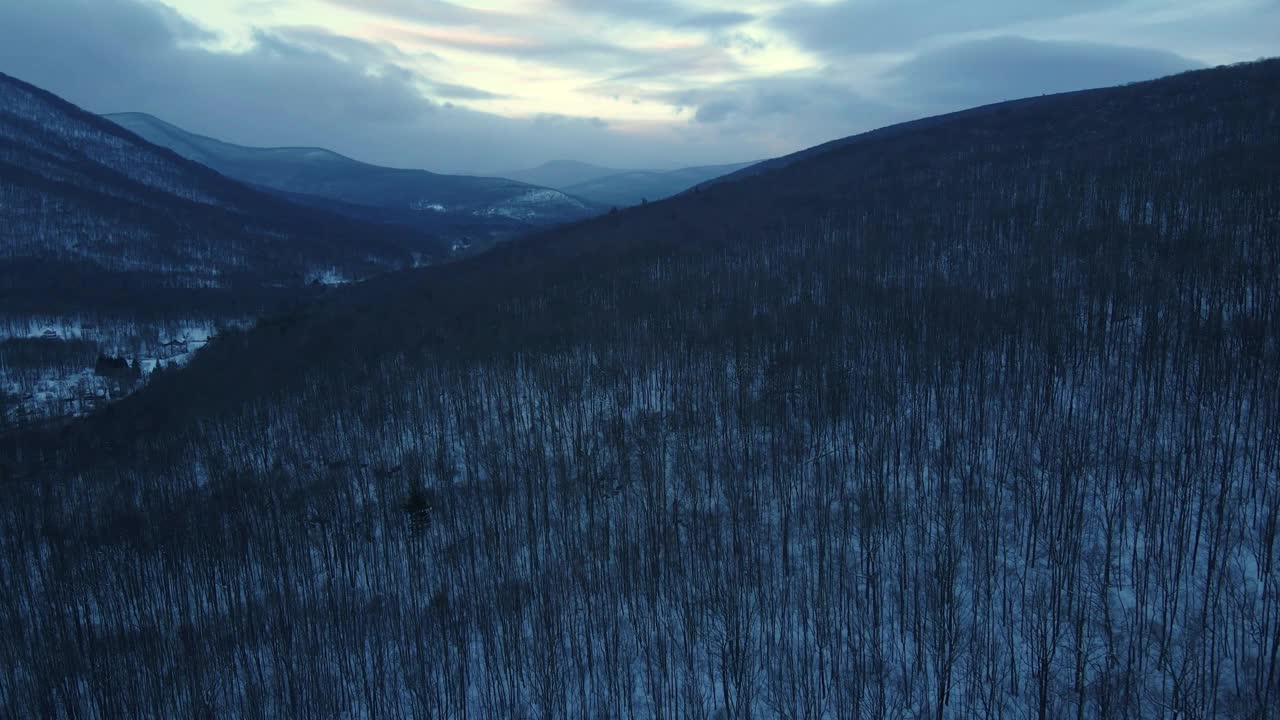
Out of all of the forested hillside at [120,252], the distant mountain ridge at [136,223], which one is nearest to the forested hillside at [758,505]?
the forested hillside at [120,252]

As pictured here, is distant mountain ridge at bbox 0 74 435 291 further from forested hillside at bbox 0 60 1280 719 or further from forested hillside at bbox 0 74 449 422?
forested hillside at bbox 0 60 1280 719

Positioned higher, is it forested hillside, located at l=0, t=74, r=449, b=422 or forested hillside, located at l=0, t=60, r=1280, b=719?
forested hillside, located at l=0, t=74, r=449, b=422

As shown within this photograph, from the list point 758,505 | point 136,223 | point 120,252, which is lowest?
point 758,505

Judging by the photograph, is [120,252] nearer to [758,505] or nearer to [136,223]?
[136,223]

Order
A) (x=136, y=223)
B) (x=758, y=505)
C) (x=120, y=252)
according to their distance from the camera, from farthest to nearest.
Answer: (x=136, y=223)
(x=120, y=252)
(x=758, y=505)

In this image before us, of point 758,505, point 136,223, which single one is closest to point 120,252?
point 136,223

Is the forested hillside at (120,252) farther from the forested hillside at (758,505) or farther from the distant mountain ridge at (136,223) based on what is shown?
the forested hillside at (758,505)

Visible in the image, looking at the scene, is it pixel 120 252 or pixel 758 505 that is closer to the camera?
pixel 758 505

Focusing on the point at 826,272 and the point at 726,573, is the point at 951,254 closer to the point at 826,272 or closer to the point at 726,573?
the point at 826,272

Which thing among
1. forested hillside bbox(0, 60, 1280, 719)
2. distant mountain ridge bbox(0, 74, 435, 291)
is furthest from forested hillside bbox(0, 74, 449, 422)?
forested hillside bbox(0, 60, 1280, 719)

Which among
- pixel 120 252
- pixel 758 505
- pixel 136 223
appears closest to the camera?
pixel 758 505
